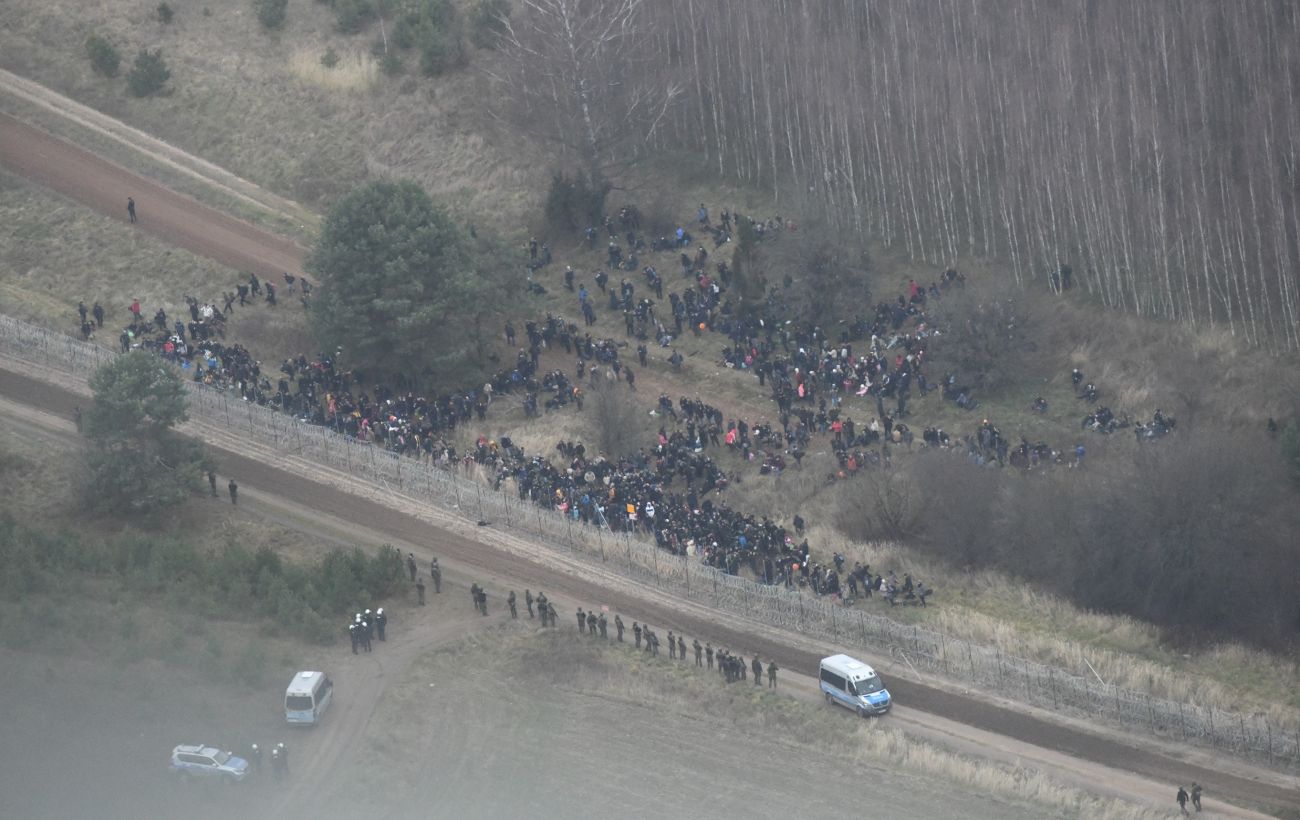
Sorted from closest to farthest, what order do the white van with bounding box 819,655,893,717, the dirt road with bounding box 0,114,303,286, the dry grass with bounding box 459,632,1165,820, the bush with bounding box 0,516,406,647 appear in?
1. the dry grass with bounding box 459,632,1165,820
2. the white van with bounding box 819,655,893,717
3. the bush with bounding box 0,516,406,647
4. the dirt road with bounding box 0,114,303,286

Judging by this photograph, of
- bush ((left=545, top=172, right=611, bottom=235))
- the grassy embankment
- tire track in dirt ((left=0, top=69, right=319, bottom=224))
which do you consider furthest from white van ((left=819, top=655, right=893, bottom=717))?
tire track in dirt ((left=0, top=69, right=319, bottom=224))

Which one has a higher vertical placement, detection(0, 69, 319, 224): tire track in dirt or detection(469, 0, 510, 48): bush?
detection(469, 0, 510, 48): bush

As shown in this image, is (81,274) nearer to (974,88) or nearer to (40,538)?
(40,538)

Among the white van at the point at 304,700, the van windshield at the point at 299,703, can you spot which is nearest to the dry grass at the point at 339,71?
the white van at the point at 304,700

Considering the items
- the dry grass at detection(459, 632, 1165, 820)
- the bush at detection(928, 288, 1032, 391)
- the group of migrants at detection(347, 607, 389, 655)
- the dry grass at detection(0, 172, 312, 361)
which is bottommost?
the dry grass at detection(459, 632, 1165, 820)

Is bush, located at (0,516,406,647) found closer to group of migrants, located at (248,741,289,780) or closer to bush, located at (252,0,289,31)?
group of migrants, located at (248,741,289,780)

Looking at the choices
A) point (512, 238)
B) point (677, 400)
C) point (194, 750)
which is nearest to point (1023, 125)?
point (677, 400)

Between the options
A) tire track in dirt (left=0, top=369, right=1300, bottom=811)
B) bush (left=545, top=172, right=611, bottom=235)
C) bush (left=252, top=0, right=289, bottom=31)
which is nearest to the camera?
tire track in dirt (left=0, top=369, right=1300, bottom=811)
